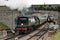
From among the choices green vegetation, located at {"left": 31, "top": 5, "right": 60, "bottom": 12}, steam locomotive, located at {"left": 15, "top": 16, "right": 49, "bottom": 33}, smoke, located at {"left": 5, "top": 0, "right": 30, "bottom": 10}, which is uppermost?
smoke, located at {"left": 5, "top": 0, "right": 30, "bottom": 10}

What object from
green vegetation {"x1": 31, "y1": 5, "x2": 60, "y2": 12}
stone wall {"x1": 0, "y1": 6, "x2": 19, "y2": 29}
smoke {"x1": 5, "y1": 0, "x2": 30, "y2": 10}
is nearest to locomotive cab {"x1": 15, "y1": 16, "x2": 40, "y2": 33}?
smoke {"x1": 5, "y1": 0, "x2": 30, "y2": 10}

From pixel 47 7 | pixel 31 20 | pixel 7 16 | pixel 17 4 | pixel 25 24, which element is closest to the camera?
pixel 25 24

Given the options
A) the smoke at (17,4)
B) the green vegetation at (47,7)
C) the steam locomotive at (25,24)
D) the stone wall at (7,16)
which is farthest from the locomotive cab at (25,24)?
the green vegetation at (47,7)

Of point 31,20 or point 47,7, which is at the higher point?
point 47,7

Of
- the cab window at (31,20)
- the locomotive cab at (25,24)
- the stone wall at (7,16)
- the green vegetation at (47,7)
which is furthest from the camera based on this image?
the green vegetation at (47,7)

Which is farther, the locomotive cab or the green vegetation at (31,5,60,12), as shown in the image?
the green vegetation at (31,5,60,12)

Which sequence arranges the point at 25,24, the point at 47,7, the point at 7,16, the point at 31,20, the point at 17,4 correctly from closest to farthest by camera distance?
the point at 25,24
the point at 31,20
the point at 17,4
the point at 7,16
the point at 47,7

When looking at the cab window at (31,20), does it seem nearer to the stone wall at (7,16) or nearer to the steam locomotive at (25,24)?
the steam locomotive at (25,24)

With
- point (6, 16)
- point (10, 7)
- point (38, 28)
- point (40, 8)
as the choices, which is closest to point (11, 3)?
point (10, 7)

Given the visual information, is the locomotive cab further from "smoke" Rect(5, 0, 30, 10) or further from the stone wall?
the stone wall

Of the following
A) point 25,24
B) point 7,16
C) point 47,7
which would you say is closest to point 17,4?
point 7,16

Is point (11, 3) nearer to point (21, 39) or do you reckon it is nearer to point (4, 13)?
point (4, 13)

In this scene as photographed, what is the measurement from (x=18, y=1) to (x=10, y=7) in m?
1.12

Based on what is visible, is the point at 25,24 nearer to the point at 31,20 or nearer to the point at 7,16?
the point at 31,20
